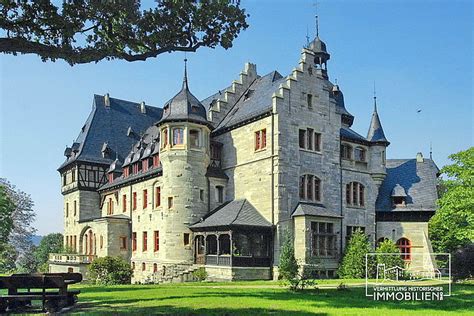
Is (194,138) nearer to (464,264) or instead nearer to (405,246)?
(405,246)

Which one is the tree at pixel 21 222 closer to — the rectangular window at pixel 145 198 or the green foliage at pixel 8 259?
the green foliage at pixel 8 259

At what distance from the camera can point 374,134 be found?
4150 cm

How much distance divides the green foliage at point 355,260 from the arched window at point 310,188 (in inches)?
157

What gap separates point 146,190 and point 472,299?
2905 centimetres

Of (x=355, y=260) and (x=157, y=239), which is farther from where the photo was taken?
(x=157, y=239)

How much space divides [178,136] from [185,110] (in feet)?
6.44

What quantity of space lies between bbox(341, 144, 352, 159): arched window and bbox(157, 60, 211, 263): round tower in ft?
34.7

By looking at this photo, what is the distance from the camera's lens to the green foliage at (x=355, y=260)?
111 ft

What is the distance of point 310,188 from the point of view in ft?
117

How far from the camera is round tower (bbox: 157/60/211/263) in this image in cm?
3644

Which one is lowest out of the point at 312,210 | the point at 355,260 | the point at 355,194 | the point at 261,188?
the point at 355,260

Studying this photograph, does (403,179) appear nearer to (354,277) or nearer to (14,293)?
(354,277)

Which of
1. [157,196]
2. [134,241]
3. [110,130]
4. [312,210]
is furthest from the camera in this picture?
[110,130]

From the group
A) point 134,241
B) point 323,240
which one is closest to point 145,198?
point 134,241
